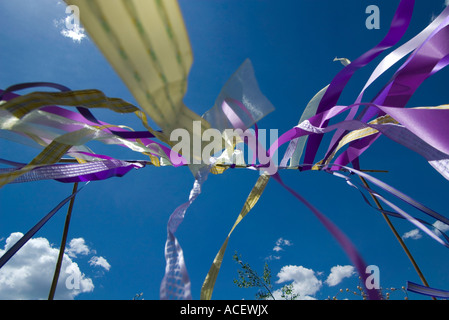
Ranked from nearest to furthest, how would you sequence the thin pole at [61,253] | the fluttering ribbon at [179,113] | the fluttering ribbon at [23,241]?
the fluttering ribbon at [179,113]
the fluttering ribbon at [23,241]
the thin pole at [61,253]

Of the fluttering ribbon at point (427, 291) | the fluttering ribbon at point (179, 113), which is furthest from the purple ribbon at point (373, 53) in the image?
the fluttering ribbon at point (427, 291)

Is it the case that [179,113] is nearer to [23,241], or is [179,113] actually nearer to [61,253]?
[23,241]

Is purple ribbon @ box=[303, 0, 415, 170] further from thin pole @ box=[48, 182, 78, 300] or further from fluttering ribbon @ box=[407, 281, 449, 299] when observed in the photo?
thin pole @ box=[48, 182, 78, 300]

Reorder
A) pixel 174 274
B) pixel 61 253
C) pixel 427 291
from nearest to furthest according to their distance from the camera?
pixel 174 274 < pixel 427 291 < pixel 61 253

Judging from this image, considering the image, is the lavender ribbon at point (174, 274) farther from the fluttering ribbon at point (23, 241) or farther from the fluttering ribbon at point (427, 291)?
the fluttering ribbon at point (427, 291)

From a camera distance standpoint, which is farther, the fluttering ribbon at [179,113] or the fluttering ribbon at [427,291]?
the fluttering ribbon at [427,291]

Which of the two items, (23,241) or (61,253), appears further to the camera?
(61,253)

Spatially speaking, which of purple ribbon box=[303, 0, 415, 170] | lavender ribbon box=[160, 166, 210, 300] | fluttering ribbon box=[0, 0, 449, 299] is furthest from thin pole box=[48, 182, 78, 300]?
purple ribbon box=[303, 0, 415, 170]

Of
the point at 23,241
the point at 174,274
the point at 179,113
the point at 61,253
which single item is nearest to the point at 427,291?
the point at 174,274

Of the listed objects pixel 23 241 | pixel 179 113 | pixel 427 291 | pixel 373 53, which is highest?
pixel 373 53

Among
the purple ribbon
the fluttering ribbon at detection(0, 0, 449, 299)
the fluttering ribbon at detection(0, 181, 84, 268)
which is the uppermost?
the purple ribbon
